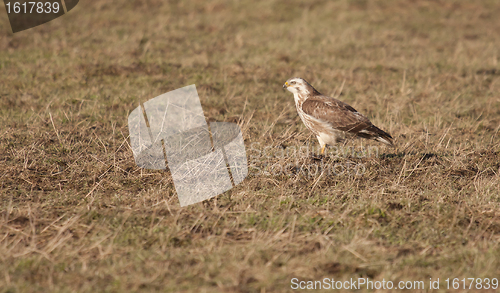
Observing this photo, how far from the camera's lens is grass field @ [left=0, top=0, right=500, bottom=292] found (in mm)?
4086

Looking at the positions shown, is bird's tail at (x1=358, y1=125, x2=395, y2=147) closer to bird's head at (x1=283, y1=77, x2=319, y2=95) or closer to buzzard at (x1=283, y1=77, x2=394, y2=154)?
Result: buzzard at (x1=283, y1=77, x2=394, y2=154)

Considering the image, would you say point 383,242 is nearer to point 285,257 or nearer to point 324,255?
point 324,255

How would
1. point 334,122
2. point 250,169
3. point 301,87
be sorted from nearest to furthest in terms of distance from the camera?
point 250,169 → point 334,122 → point 301,87

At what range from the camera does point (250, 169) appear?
6.07 meters

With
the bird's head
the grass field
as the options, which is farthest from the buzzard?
the grass field

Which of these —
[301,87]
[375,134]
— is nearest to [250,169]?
[301,87]

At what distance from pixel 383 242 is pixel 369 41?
9839 mm

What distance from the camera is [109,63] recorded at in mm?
10273

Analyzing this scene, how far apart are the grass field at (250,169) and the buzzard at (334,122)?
35 cm

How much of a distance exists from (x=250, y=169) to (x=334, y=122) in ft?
4.37

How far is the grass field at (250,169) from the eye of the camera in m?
4.09

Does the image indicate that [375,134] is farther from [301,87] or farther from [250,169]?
[250,169]

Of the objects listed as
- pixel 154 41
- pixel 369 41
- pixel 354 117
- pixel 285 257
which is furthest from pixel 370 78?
pixel 285 257

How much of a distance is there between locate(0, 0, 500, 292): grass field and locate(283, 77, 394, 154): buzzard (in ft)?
1.16
